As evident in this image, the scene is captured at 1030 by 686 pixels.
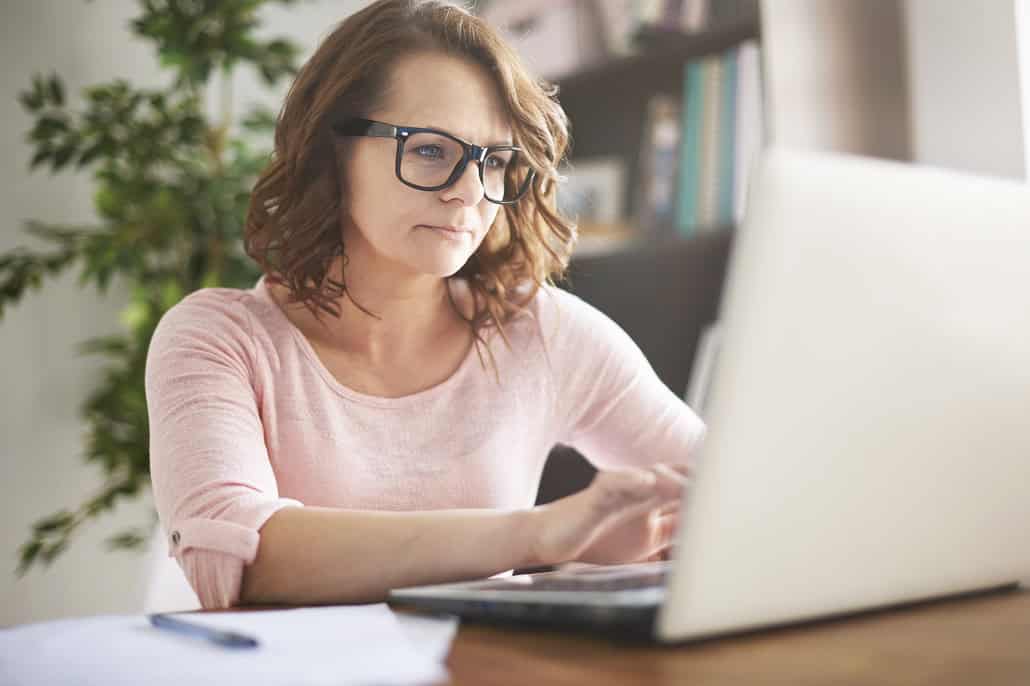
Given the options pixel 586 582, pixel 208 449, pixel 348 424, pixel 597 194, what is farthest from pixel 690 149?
pixel 586 582

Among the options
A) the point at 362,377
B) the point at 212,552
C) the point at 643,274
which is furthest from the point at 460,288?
the point at 643,274

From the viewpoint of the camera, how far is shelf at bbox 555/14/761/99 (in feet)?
6.30

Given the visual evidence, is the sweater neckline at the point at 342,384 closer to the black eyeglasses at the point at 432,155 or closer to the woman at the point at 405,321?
the woman at the point at 405,321

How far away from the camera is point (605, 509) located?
0.67 metres

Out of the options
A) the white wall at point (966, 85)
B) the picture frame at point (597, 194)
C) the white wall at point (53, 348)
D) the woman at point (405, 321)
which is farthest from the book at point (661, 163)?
the white wall at point (53, 348)

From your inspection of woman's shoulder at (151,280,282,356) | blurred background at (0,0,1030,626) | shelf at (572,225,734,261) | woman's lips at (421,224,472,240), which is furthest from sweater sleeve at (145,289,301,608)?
shelf at (572,225,734,261)

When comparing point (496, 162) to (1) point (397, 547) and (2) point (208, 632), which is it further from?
(2) point (208, 632)

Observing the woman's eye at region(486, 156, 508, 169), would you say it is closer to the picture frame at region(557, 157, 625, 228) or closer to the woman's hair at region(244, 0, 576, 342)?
the woman's hair at region(244, 0, 576, 342)

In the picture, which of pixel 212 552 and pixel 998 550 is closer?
pixel 998 550

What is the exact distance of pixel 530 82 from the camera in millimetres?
1216

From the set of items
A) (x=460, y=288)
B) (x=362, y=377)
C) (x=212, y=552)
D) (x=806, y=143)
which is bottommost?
(x=212, y=552)

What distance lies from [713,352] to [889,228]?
138 cm

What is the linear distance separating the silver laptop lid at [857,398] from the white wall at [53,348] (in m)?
2.30

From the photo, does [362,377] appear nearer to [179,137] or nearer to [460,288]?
[460,288]
